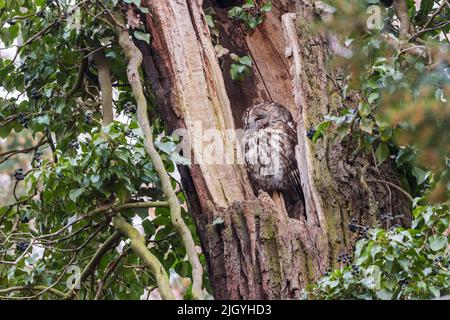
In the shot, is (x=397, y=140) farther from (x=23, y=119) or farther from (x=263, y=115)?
(x=23, y=119)

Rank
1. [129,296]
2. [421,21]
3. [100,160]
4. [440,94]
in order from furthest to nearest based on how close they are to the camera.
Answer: [129,296]
[421,21]
[100,160]
[440,94]

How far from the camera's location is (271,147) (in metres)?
→ 4.61

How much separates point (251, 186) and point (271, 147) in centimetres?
55

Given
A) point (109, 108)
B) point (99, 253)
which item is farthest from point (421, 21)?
point (99, 253)

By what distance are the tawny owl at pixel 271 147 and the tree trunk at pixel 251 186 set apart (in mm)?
107

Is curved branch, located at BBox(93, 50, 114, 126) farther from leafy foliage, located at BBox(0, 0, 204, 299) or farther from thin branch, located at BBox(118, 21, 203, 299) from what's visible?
thin branch, located at BBox(118, 21, 203, 299)

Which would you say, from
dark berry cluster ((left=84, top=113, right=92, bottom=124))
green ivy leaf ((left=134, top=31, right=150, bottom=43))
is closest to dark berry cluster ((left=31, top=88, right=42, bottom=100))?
dark berry cluster ((left=84, top=113, right=92, bottom=124))

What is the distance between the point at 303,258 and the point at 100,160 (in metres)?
1.02

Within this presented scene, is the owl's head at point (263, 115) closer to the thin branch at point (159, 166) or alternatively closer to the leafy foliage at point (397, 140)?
the leafy foliage at point (397, 140)

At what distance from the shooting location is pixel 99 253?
429cm

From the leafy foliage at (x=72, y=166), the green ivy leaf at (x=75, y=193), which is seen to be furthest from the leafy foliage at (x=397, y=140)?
the green ivy leaf at (x=75, y=193)

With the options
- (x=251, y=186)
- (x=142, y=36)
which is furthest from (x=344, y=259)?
(x=142, y=36)
